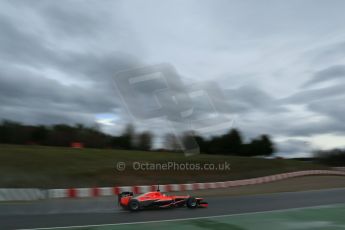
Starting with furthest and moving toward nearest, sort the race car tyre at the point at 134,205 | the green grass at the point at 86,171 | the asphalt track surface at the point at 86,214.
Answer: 1. the green grass at the point at 86,171
2. the race car tyre at the point at 134,205
3. the asphalt track surface at the point at 86,214

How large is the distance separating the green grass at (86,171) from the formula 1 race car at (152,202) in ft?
37.0

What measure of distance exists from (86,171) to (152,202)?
50.2 feet

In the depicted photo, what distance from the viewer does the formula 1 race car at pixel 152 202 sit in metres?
12.3

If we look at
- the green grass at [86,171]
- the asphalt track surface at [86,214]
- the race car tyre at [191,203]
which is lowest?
the asphalt track surface at [86,214]

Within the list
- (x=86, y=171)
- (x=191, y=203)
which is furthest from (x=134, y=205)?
(x=86, y=171)

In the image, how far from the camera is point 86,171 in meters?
26.7

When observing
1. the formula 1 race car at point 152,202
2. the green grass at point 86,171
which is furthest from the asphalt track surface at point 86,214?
the green grass at point 86,171

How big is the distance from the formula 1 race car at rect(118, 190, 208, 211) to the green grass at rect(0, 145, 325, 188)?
11.3 metres

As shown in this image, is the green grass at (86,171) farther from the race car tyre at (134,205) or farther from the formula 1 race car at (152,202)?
the race car tyre at (134,205)

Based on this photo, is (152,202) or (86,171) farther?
(86,171)

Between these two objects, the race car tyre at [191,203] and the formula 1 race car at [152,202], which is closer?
the formula 1 race car at [152,202]

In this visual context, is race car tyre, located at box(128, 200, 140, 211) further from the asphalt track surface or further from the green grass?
the green grass

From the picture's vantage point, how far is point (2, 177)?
893 inches

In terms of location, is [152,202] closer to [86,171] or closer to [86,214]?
[86,214]
